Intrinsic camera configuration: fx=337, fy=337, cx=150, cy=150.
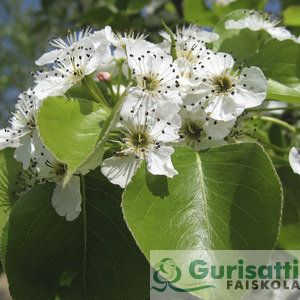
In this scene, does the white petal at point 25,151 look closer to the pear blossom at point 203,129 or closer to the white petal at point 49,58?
the white petal at point 49,58

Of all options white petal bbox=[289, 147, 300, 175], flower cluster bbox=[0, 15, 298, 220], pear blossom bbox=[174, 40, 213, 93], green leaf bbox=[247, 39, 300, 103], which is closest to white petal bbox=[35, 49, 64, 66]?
flower cluster bbox=[0, 15, 298, 220]

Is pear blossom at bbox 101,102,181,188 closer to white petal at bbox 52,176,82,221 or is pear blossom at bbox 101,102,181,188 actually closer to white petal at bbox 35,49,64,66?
white petal at bbox 52,176,82,221

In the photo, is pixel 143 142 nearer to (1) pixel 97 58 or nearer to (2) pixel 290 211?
(1) pixel 97 58

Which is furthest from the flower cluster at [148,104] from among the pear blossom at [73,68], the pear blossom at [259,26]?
the pear blossom at [259,26]

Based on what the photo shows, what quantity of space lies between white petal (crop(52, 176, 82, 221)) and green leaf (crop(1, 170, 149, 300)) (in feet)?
0.12

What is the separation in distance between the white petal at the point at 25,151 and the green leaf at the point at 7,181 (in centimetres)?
12

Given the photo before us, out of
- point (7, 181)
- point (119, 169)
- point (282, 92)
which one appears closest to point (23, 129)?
point (7, 181)

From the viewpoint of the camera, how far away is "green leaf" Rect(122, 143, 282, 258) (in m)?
0.70

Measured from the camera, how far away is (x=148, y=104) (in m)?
0.83

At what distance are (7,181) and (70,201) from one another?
29 centimetres

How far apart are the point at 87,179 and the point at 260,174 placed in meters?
0.41
